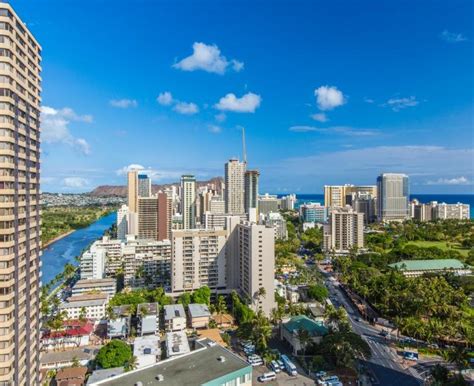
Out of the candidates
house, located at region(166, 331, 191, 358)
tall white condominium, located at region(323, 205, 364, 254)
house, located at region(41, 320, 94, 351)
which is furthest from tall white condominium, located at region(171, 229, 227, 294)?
tall white condominium, located at region(323, 205, 364, 254)

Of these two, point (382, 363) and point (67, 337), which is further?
point (67, 337)

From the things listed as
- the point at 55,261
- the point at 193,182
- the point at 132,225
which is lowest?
the point at 55,261

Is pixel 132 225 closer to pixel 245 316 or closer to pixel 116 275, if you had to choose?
pixel 116 275

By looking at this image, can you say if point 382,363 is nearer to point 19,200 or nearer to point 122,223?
point 19,200

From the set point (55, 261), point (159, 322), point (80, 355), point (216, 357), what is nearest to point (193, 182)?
point (55, 261)

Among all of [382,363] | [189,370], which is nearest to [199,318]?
[189,370]

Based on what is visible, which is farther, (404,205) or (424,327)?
(404,205)
